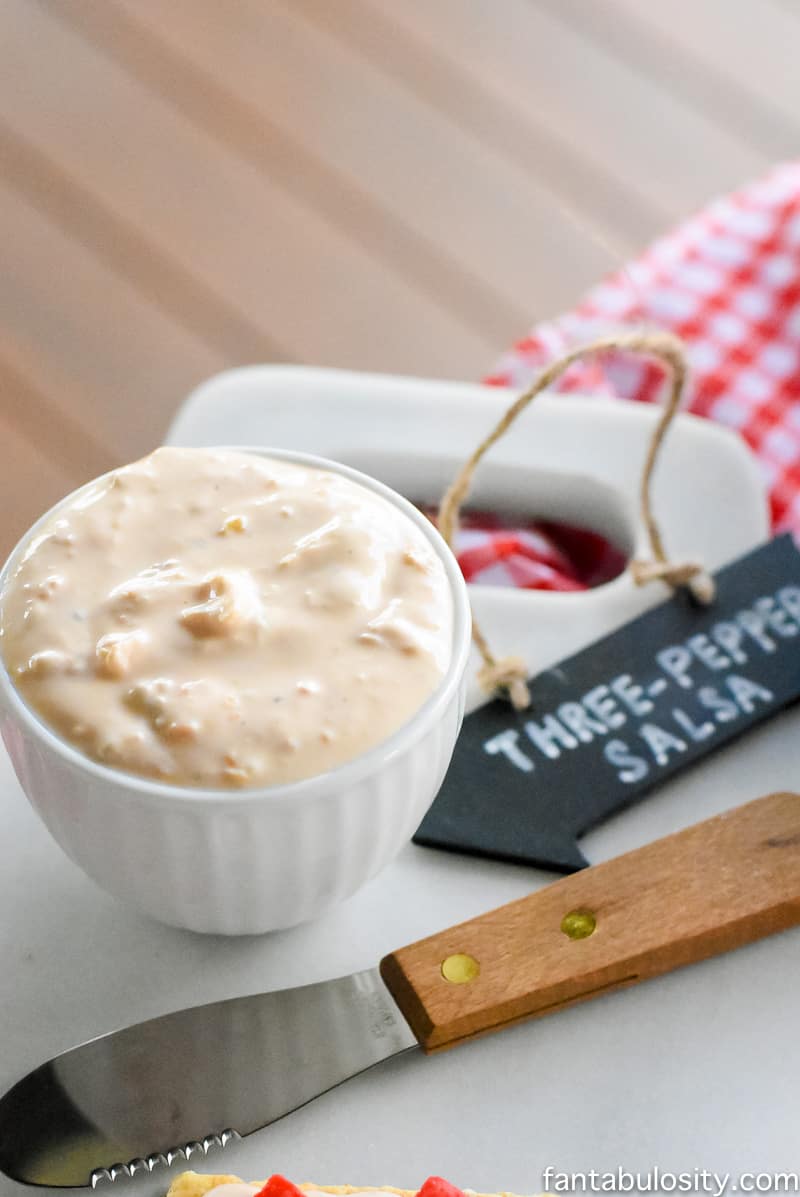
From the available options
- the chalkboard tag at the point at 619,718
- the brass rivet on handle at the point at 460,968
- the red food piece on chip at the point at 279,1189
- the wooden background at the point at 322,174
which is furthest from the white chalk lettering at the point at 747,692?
the wooden background at the point at 322,174

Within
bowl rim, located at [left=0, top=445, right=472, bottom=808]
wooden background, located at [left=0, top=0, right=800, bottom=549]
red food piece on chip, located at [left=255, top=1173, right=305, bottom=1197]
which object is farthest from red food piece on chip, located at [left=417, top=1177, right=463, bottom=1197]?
wooden background, located at [left=0, top=0, right=800, bottom=549]

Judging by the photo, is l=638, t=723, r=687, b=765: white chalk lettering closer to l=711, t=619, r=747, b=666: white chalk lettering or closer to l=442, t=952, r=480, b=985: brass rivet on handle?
l=711, t=619, r=747, b=666: white chalk lettering

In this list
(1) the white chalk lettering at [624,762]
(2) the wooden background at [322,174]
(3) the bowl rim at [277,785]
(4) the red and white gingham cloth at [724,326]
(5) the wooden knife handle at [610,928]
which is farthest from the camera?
(2) the wooden background at [322,174]

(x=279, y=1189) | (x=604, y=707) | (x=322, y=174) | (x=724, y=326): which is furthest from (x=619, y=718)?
(x=322, y=174)

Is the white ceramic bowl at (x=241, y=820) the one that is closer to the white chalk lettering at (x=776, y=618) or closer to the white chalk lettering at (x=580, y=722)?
the white chalk lettering at (x=580, y=722)

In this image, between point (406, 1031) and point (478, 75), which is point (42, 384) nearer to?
point (478, 75)

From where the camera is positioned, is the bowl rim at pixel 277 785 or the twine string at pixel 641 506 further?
the twine string at pixel 641 506
